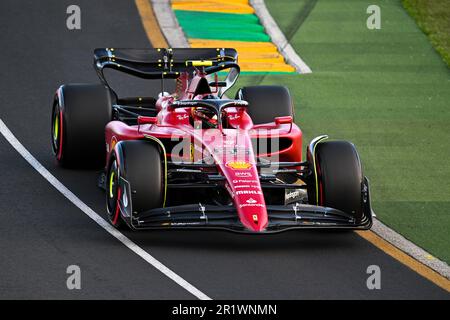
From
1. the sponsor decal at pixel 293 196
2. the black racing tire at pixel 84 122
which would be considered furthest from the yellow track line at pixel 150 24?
the sponsor decal at pixel 293 196

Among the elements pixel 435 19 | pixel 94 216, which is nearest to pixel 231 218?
pixel 94 216

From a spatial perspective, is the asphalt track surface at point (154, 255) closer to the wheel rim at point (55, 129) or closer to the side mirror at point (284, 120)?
the wheel rim at point (55, 129)

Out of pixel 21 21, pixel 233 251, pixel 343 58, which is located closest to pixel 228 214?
pixel 233 251

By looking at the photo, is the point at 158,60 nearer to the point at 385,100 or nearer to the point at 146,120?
the point at 146,120

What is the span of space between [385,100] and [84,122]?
636 cm

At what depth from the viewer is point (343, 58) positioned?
82.6 ft

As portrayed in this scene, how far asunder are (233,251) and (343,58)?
1097cm

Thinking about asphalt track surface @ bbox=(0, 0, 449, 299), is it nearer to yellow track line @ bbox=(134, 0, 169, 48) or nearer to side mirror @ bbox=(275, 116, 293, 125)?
side mirror @ bbox=(275, 116, 293, 125)

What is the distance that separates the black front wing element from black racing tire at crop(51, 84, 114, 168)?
11.2ft

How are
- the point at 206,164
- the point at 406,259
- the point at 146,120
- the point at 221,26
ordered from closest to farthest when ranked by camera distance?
1. the point at 406,259
2. the point at 206,164
3. the point at 146,120
4. the point at 221,26

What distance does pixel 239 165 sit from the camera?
1509 cm

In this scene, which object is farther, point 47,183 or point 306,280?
point 47,183
